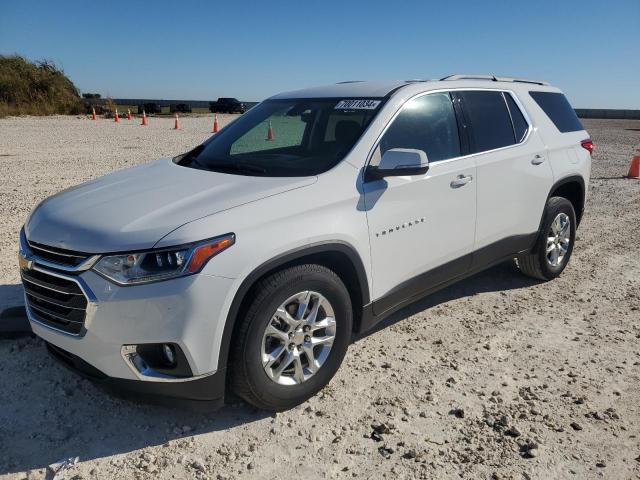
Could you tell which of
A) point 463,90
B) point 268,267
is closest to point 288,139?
point 463,90

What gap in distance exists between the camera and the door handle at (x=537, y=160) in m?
4.59

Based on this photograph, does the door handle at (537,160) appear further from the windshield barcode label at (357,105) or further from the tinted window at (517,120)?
the windshield barcode label at (357,105)

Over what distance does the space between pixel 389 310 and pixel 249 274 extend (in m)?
1.26

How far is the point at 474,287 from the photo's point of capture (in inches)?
203

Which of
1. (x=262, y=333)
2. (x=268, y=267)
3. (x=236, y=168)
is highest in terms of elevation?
(x=236, y=168)

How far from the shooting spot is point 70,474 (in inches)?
103

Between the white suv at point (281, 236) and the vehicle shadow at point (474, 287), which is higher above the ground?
the white suv at point (281, 236)

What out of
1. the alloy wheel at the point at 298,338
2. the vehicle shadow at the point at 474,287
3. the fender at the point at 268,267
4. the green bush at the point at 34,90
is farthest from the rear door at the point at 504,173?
the green bush at the point at 34,90

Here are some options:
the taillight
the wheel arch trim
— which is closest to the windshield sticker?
the wheel arch trim

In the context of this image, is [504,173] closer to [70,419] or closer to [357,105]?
[357,105]

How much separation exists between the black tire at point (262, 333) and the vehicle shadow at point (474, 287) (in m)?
1.13

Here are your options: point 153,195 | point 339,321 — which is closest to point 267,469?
point 339,321

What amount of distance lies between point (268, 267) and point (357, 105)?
155 cm

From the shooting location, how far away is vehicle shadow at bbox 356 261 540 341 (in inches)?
179
